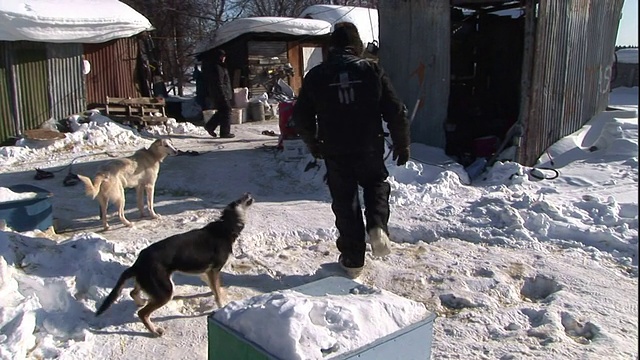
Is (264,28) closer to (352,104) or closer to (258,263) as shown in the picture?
(258,263)

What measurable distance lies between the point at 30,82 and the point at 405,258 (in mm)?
9836

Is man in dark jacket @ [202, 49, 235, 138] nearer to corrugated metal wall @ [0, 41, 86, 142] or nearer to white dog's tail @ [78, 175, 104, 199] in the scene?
corrugated metal wall @ [0, 41, 86, 142]

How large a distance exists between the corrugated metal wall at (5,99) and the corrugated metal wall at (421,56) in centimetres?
741

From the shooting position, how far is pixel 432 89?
927 cm

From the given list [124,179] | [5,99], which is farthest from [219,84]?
[124,179]

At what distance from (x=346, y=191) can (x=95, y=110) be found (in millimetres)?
10254

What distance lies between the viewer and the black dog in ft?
13.7

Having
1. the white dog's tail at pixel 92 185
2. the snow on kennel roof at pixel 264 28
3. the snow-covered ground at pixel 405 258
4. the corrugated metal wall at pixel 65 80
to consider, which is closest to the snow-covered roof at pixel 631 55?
the snow-covered ground at pixel 405 258

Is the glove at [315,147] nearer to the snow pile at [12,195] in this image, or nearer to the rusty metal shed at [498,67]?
the snow pile at [12,195]

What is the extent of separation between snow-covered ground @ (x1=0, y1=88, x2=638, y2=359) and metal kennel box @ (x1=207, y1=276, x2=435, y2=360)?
76 millimetres

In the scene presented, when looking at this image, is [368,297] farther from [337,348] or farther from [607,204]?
[607,204]

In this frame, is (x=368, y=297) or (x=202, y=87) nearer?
(x=368, y=297)

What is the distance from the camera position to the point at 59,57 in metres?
13.2

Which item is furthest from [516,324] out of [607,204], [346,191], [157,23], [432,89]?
[157,23]
